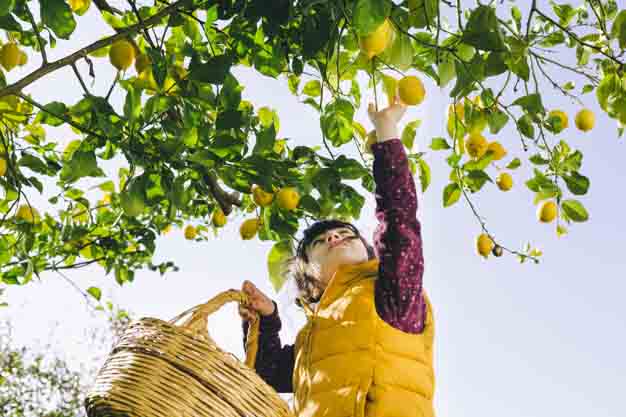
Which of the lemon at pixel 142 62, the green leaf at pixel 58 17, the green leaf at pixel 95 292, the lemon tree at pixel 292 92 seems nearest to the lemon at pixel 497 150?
the lemon tree at pixel 292 92

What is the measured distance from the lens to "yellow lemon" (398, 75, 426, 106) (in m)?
0.95

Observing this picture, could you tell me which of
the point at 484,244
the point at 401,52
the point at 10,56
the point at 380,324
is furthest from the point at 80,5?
the point at 484,244

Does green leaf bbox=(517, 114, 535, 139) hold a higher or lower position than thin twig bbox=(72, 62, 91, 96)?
higher

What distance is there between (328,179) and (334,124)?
0.09 m

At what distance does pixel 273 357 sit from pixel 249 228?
24 centimetres

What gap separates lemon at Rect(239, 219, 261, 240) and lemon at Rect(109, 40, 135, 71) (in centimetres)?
36

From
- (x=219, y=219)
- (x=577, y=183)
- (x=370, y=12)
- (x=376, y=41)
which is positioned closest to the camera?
(x=370, y=12)

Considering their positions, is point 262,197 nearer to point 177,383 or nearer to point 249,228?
point 249,228

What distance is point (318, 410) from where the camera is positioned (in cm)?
94

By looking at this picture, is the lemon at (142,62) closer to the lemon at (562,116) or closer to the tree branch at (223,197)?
the tree branch at (223,197)

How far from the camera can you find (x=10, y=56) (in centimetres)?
116

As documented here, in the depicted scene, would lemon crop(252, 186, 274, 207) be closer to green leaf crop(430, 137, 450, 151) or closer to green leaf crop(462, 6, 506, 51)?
green leaf crop(430, 137, 450, 151)

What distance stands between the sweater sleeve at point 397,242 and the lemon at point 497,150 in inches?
6.2

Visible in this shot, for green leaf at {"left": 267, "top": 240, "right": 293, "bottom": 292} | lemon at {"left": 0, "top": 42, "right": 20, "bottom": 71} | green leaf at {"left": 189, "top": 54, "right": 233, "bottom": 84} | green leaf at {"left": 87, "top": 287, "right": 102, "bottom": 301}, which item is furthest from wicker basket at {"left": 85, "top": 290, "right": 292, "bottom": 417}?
green leaf at {"left": 87, "top": 287, "right": 102, "bottom": 301}
